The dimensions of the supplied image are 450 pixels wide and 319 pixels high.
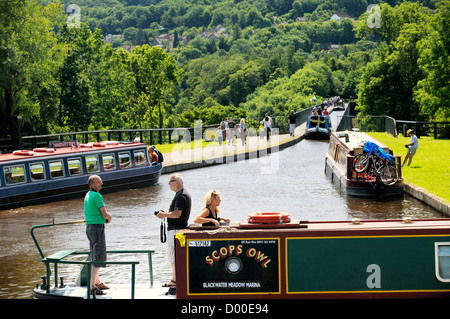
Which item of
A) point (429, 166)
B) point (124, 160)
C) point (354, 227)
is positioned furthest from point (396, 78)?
point (354, 227)

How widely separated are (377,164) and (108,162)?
32.2 feet

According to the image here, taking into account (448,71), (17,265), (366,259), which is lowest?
(17,265)

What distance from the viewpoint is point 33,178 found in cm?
2362

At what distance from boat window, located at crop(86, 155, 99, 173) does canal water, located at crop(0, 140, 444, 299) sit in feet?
3.90

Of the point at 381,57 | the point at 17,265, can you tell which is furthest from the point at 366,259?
the point at 381,57

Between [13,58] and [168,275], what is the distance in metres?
26.7

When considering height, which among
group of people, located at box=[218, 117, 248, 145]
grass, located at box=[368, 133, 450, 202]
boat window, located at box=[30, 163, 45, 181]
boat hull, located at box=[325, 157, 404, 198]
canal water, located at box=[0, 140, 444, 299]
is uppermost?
group of people, located at box=[218, 117, 248, 145]

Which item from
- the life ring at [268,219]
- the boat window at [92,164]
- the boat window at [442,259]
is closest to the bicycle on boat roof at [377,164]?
the boat window at [92,164]

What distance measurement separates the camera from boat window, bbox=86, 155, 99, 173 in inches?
1008

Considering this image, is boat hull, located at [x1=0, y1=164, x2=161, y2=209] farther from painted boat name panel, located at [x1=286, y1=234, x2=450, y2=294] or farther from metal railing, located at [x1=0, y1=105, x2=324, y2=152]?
painted boat name panel, located at [x1=286, y1=234, x2=450, y2=294]

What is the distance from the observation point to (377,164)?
2352 cm

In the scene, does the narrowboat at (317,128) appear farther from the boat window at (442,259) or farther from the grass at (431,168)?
the boat window at (442,259)

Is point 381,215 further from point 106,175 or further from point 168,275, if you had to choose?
point 106,175

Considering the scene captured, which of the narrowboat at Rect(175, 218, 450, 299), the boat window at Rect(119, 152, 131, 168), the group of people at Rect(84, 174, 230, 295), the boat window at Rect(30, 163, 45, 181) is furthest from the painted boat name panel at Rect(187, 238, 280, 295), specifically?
the boat window at Rect(119, 152, 131, 168)
